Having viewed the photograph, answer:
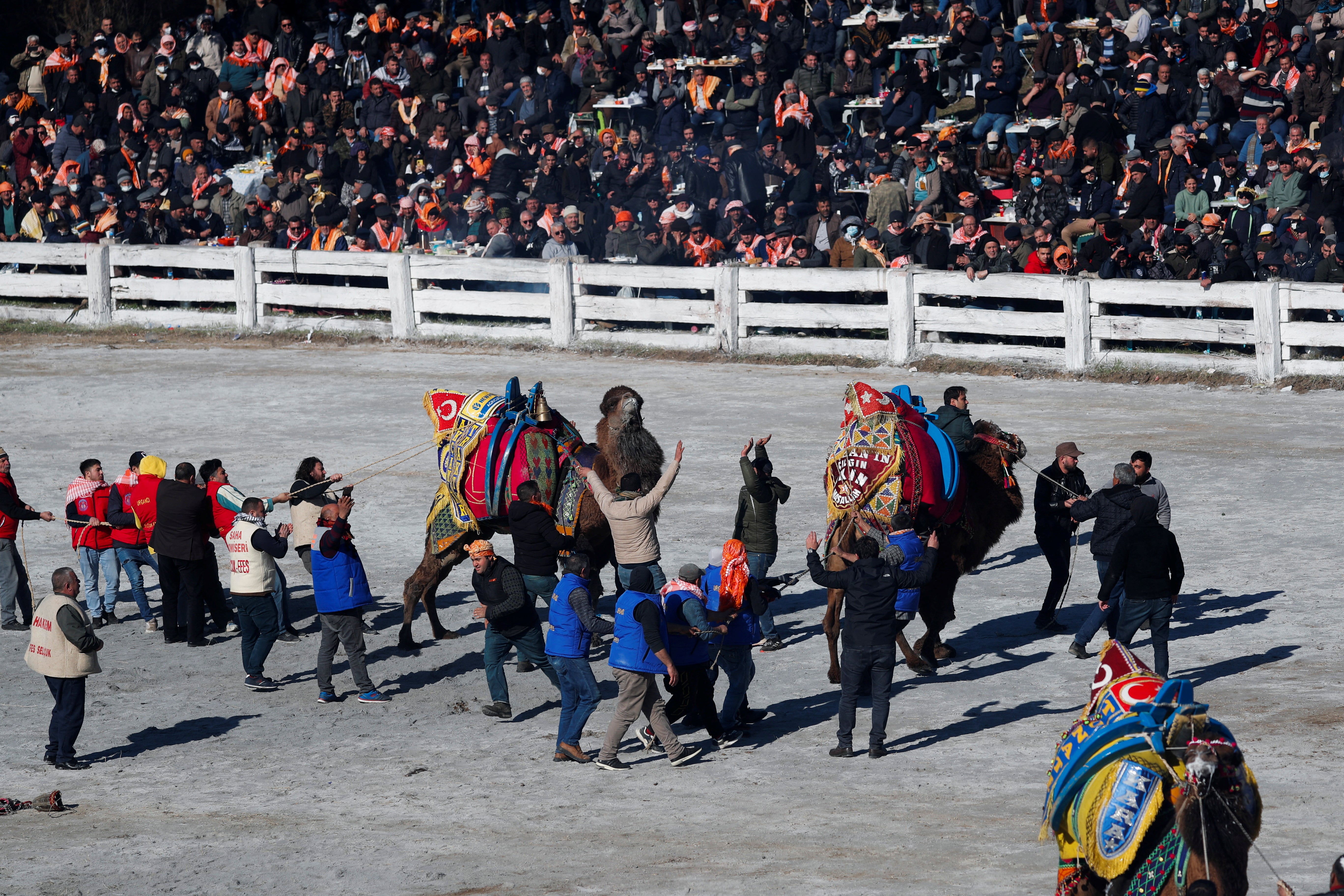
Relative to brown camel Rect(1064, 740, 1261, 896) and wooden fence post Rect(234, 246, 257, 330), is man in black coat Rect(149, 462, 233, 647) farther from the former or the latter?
wooden fence post Rect(234, 246, 257, 330)

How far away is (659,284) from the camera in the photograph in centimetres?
2188

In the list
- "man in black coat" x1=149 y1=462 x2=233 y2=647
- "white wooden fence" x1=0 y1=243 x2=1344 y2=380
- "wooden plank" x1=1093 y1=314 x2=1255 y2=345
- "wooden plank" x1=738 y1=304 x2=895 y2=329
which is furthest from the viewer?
"wooden plank" x1=738 y1=304 x2=895 y2=329

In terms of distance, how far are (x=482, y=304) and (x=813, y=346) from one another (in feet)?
16.4

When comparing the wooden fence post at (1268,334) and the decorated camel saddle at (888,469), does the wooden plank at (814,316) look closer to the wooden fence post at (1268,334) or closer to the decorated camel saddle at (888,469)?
the wooden fence post at (1268,334)

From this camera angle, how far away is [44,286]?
26.2 m

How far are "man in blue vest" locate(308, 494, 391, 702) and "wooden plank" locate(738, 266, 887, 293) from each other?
37.1ft

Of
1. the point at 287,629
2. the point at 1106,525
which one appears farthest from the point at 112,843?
the point at 1106,525

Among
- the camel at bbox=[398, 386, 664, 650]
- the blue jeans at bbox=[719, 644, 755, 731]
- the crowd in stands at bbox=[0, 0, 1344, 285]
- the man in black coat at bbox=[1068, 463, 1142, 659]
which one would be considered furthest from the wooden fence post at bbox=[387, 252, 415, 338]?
the blue jeans at bbox=[719, 644, 755, 731]

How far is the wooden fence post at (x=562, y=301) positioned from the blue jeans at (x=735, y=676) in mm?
13189

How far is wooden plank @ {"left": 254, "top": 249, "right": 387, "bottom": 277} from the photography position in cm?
2384

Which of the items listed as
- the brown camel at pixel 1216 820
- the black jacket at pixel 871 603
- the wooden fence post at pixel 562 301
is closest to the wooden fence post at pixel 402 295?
the wooden fence post at pixel 562 301

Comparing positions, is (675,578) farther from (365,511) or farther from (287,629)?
(365,511)

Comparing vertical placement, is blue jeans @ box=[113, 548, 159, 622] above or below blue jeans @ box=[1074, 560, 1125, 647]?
above

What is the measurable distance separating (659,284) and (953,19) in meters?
6.89
